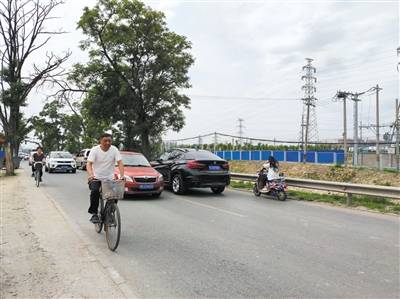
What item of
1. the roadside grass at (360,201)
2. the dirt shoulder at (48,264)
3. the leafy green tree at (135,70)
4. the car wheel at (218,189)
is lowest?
the dirt shoulder at (48,264)

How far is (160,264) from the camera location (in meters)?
5.75

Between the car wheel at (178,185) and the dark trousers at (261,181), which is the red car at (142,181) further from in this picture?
the dark trousers at (261,181)

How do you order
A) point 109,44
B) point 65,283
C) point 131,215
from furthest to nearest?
point 109,44 < point 131,215 < point 65,283

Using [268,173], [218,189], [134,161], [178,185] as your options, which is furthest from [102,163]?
[218,189]

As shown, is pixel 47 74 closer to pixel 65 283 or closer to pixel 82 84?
pixel 82 84

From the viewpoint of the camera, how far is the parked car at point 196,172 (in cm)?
1412

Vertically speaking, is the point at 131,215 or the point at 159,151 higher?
the point at 159,151

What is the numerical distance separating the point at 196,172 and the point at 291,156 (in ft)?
77.9

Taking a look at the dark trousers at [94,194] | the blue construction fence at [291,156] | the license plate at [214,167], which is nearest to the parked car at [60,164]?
the blue construction fence at [291,156]

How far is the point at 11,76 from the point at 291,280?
27.7 m

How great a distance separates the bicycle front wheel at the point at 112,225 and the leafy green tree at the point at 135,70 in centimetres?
2394

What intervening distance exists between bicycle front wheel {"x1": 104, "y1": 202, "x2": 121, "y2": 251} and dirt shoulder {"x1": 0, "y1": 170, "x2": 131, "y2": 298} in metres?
0.40

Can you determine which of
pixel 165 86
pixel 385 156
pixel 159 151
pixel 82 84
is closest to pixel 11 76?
pixel 82 84

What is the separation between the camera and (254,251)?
21.1 ft
